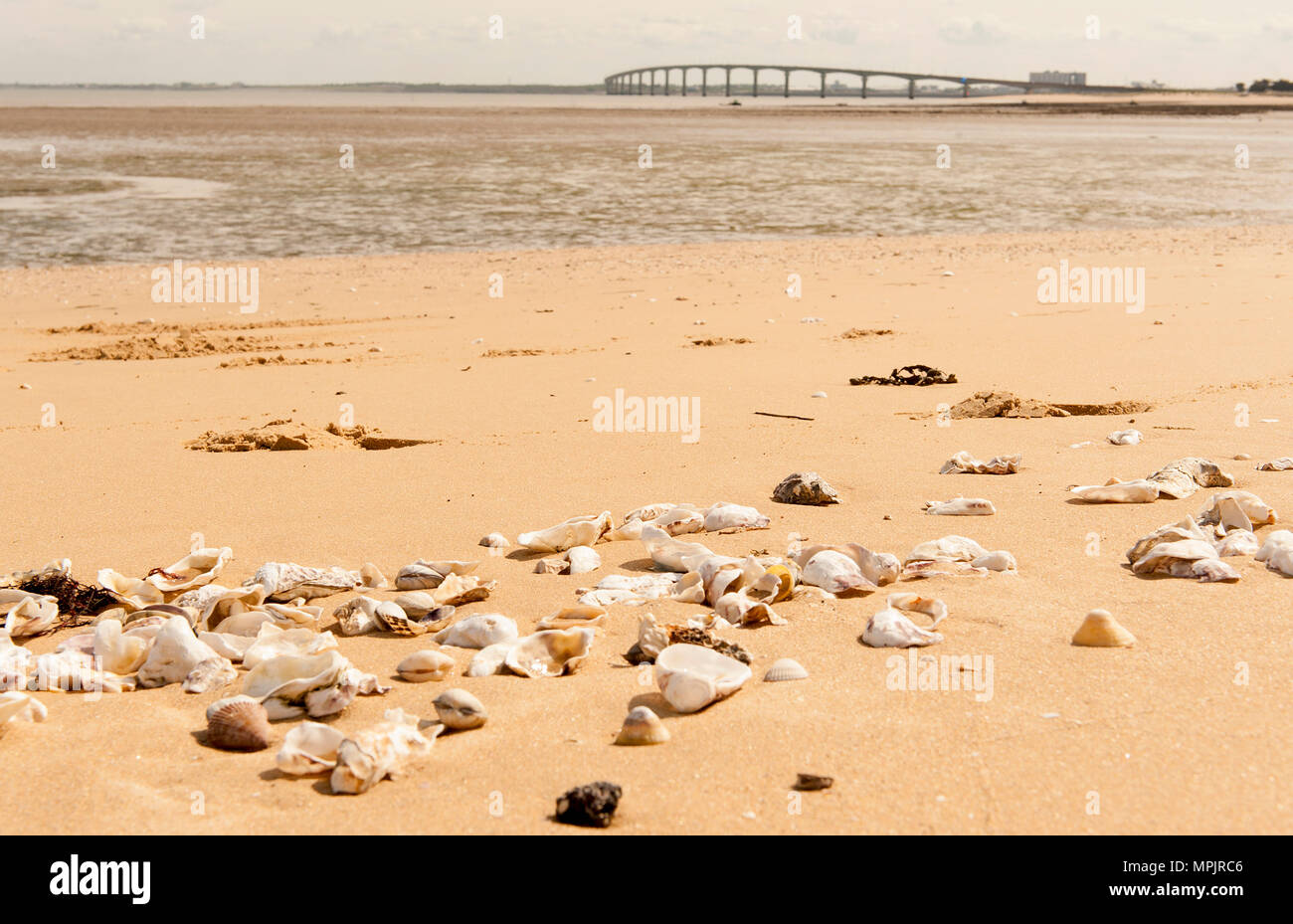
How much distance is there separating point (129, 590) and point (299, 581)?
515 millimetres

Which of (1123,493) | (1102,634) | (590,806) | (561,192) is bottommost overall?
(590,806)

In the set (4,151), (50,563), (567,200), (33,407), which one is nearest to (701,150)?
(567,200)

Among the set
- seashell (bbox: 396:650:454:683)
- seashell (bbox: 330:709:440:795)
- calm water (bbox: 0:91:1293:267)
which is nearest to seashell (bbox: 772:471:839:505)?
seashell (bbox: 396:650:454:683)

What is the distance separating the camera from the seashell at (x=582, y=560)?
336cm

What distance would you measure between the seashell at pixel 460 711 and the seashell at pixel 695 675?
0.41 meters

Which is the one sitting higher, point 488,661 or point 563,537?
point 563,537

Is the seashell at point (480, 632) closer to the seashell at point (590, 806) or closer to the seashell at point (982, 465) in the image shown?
the seashell at point (590, 806)

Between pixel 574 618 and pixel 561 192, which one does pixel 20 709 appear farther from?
pixel 561 192

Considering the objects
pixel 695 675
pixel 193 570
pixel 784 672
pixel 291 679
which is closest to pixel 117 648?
pixel 291 679

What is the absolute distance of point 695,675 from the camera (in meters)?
2.41

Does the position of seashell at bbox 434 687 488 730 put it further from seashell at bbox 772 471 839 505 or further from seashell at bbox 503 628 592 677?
seashell at bbox 772 471 839 505

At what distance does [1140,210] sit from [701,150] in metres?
19.7

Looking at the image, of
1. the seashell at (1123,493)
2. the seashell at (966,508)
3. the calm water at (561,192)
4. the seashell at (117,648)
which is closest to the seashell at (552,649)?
the seashell at (117,648)

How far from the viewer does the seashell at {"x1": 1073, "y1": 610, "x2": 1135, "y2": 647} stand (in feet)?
8.63
